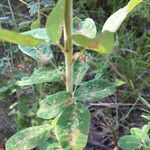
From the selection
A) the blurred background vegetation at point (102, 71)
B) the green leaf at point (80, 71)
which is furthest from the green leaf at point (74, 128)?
the blurred background vegetation at point (102, 71)

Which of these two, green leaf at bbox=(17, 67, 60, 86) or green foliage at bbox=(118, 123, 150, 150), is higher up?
green leaf at bbox=(17, 67, 60, 86)

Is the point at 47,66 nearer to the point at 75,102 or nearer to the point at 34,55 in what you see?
the point at 34,55

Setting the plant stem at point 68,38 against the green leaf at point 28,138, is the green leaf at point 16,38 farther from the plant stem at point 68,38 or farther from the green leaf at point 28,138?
the green leaf at point 28,138

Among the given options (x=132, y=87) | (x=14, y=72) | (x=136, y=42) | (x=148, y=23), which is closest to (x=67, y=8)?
(x=14, y=72)

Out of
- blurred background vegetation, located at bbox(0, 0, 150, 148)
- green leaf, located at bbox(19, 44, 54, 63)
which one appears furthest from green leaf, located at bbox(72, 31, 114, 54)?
blurred background vegetation, located at bbox(0, 0, 150, 148)

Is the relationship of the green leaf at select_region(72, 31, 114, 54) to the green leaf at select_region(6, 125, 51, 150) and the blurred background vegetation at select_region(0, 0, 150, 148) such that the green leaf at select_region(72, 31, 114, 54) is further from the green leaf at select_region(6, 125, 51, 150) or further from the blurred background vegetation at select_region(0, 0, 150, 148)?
the blurred background vegetation at select_region(0, 0, 150, 148)

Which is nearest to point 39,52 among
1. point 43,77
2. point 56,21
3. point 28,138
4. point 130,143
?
point 43,77

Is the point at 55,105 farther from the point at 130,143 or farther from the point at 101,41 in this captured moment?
the point at 130,143
